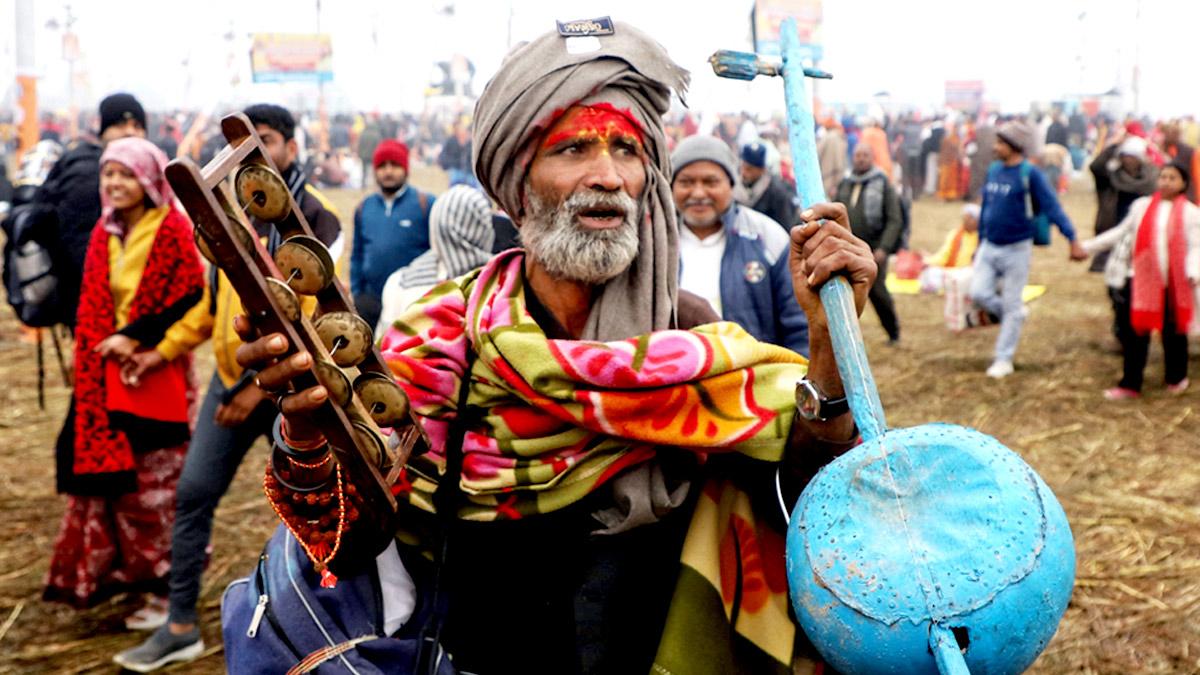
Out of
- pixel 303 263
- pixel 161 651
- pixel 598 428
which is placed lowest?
pixel 161 651

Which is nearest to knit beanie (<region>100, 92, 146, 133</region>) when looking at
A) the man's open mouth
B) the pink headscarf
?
the pink headscarf

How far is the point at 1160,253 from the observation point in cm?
838

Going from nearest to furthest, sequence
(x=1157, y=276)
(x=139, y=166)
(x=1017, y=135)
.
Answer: (x=139, y=166) < (x=1157, y=276) < (x=1017, y=135)

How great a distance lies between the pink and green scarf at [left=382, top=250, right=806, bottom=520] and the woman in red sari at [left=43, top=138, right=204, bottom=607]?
289cm

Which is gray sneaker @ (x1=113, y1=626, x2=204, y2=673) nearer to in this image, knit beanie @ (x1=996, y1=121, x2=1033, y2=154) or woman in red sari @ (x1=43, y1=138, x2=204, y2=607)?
woman in red sari @ (x1=43, y1=138, x2=204, y2=607)

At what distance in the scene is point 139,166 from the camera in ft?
15.8

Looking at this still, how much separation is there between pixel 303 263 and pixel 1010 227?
8.14 m

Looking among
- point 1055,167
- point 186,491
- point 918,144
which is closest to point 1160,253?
point 186,491

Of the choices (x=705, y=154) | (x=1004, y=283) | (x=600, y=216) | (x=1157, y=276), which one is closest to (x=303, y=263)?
(x=600, y=216)

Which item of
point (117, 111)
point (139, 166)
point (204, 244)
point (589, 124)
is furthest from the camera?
point (117, 111)

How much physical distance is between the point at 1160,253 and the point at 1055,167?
1706cm

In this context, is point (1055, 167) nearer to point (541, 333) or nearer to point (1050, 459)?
point (1050, 459)

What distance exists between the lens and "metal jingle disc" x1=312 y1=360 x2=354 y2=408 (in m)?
1.81

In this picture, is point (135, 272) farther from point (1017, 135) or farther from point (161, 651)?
point (1017, 135)
